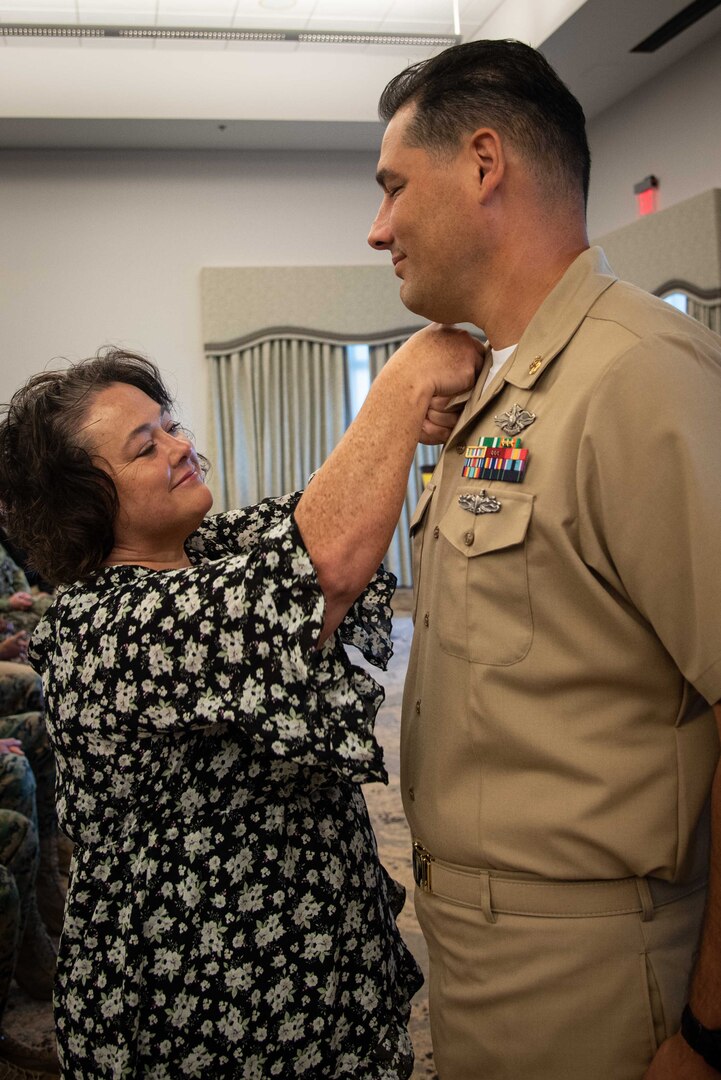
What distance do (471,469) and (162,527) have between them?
0.48 m

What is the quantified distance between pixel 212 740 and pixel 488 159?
862 millimetres

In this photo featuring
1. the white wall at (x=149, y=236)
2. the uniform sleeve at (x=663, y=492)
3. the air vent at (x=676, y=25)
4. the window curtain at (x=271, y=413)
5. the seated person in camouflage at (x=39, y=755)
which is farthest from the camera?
the window curtain at (x=271, y=413)

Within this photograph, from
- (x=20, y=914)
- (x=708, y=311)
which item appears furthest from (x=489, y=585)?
(x=708, y=311)

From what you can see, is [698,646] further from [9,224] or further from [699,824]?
[9,224]

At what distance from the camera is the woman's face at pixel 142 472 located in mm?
1469

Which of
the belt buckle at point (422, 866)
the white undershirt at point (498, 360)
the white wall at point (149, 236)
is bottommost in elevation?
the belt buckle at point (422, 866)

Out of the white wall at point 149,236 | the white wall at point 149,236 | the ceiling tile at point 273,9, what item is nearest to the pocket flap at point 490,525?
the ceiling tile at point 273,9

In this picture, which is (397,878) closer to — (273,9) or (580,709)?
(580,709)

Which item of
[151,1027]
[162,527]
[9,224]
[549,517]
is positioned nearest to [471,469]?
[549,517]

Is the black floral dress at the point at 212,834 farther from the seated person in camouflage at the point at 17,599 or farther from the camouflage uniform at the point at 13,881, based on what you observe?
the seated person in camouflage at the point at 17,599

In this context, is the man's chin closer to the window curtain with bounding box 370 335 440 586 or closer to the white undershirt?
the white undershirt

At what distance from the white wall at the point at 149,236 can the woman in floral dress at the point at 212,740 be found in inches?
270

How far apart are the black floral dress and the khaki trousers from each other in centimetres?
23

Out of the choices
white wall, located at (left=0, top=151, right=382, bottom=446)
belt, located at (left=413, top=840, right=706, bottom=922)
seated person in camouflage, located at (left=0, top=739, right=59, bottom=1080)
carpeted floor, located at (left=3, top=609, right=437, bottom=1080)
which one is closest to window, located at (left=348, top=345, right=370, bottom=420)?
white wall, located at (left=0, top=151, right=382, bottom=446)
